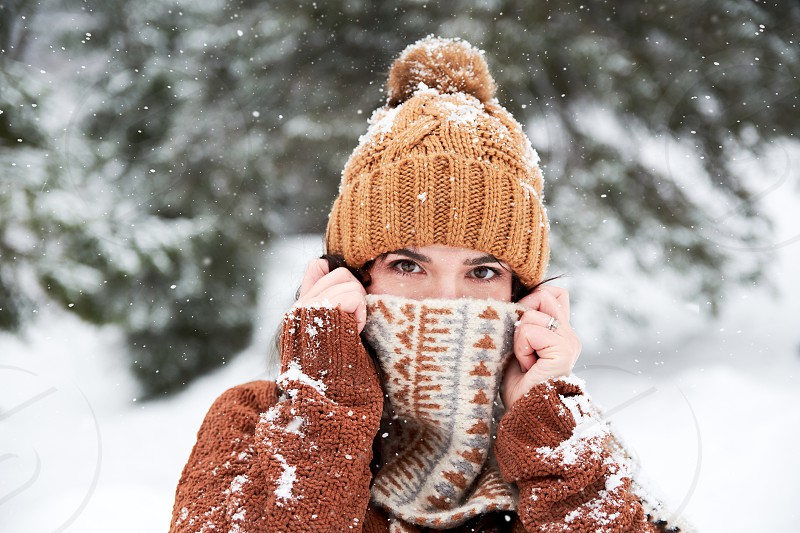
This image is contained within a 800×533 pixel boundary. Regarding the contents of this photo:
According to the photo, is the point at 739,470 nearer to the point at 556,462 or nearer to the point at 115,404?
the point at 556,462

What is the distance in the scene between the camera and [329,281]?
1.58 metres

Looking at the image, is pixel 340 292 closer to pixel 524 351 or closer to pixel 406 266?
pixel 406 266

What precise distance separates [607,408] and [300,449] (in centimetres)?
199

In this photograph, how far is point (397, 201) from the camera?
1585mm

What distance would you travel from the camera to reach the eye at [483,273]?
1.65 metres

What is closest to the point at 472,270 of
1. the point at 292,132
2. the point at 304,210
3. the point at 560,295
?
the point at 560,295

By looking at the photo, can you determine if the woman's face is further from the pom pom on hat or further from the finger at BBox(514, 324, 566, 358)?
the pom pom on hat

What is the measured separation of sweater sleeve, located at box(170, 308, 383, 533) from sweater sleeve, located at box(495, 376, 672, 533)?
0.33 m

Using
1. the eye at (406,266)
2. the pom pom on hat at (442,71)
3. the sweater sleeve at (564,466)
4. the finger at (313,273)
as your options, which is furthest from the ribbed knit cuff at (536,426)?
the pom pom on hat at (442,71)

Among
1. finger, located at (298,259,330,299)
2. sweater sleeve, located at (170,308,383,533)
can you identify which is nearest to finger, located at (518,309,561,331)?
sweater sleeve, located at (170,308,383,533)

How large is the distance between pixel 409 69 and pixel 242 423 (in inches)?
44.2

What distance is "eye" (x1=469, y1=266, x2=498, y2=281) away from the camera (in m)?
1.65

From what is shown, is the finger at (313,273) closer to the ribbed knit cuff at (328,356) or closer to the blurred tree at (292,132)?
the ribbed knit cuff at (328,356)

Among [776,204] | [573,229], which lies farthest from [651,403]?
[776,204]
